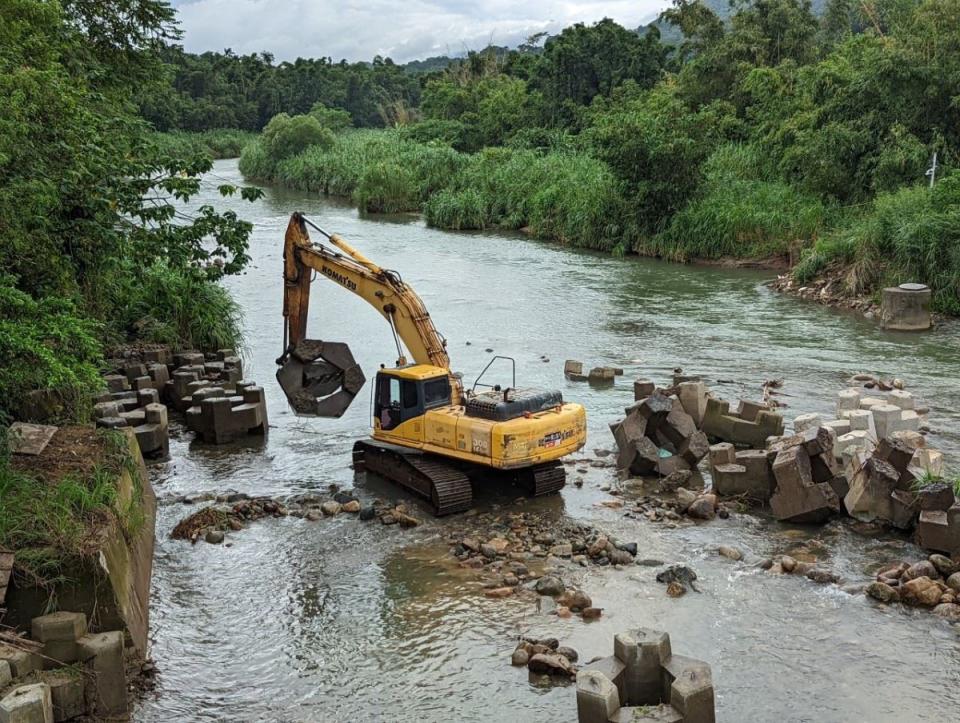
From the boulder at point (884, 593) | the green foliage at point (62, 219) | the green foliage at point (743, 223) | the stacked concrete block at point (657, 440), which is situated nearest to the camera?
the boulder at point (884, 593)

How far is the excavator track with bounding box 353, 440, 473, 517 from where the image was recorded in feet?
42.9

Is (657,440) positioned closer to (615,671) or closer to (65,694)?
(615,671)

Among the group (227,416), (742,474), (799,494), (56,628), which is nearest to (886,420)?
(742,474)

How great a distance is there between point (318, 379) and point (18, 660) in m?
7.64

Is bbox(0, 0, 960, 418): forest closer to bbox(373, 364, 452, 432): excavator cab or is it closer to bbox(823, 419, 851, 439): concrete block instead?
bbox(373, 364, 452, 432): excavator cab

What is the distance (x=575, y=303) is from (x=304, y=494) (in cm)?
1420

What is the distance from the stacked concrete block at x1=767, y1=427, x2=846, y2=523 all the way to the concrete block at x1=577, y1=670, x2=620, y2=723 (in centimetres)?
505

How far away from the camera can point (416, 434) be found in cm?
1363

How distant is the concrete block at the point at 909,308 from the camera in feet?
76.0

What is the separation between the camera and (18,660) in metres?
7.97

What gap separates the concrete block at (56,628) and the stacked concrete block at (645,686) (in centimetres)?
394

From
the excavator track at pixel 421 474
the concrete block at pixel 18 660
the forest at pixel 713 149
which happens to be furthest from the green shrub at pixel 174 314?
the concrete block at pixel 18 660

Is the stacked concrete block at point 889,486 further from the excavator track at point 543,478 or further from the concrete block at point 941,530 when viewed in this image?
the excavator track at point 543,478

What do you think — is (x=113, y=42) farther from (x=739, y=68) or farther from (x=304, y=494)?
(x=739, y=68)
